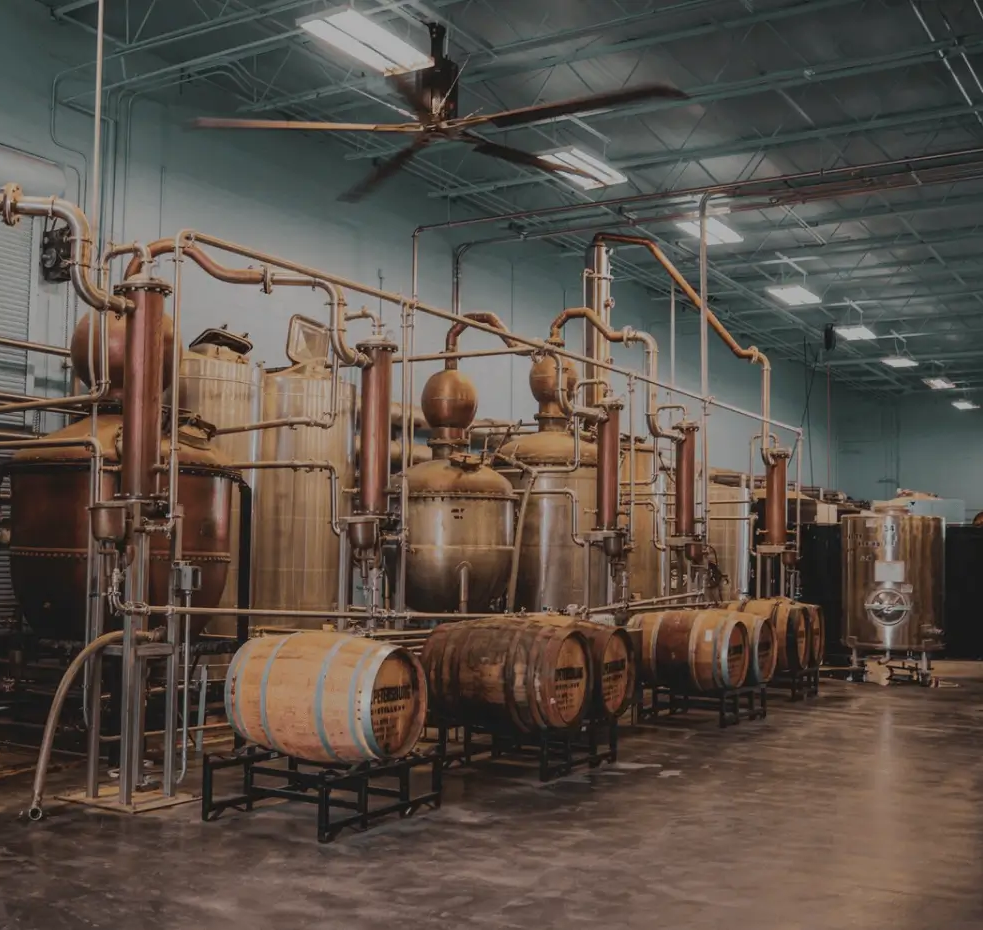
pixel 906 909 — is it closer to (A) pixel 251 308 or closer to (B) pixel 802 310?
(A) pixel 251 308

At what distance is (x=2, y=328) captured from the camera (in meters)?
9.77

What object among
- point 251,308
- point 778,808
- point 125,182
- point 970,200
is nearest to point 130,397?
point 778,808

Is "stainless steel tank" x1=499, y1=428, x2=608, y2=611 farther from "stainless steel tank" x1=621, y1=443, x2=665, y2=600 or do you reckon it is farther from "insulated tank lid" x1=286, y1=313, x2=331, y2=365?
"insulated tank lid" x1=286, y1=313, x2=331, y2=365

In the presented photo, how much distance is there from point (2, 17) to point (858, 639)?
10.7 m

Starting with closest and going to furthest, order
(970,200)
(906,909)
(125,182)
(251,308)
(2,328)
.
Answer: (906,909) < (2,328) < (125,182) < (251,308) < (970,200)

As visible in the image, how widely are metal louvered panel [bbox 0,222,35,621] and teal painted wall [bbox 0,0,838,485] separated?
185mm

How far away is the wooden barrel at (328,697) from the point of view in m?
5.54

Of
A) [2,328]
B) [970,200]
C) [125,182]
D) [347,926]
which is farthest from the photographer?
[970,200]

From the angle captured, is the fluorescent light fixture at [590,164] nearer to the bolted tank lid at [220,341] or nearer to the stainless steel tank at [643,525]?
the stainless steel tank at [643,525]

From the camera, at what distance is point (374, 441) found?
6828mm

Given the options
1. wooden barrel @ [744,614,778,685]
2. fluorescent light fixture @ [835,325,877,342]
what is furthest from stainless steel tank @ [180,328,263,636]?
fluorescent light fixture @ [835,325,877,342]

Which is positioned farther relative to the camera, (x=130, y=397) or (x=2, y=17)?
(x=2, y=17)

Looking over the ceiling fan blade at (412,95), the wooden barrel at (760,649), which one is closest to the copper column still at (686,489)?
the wooden barrel at (760,649)

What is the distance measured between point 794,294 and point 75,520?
15238 millimetres
